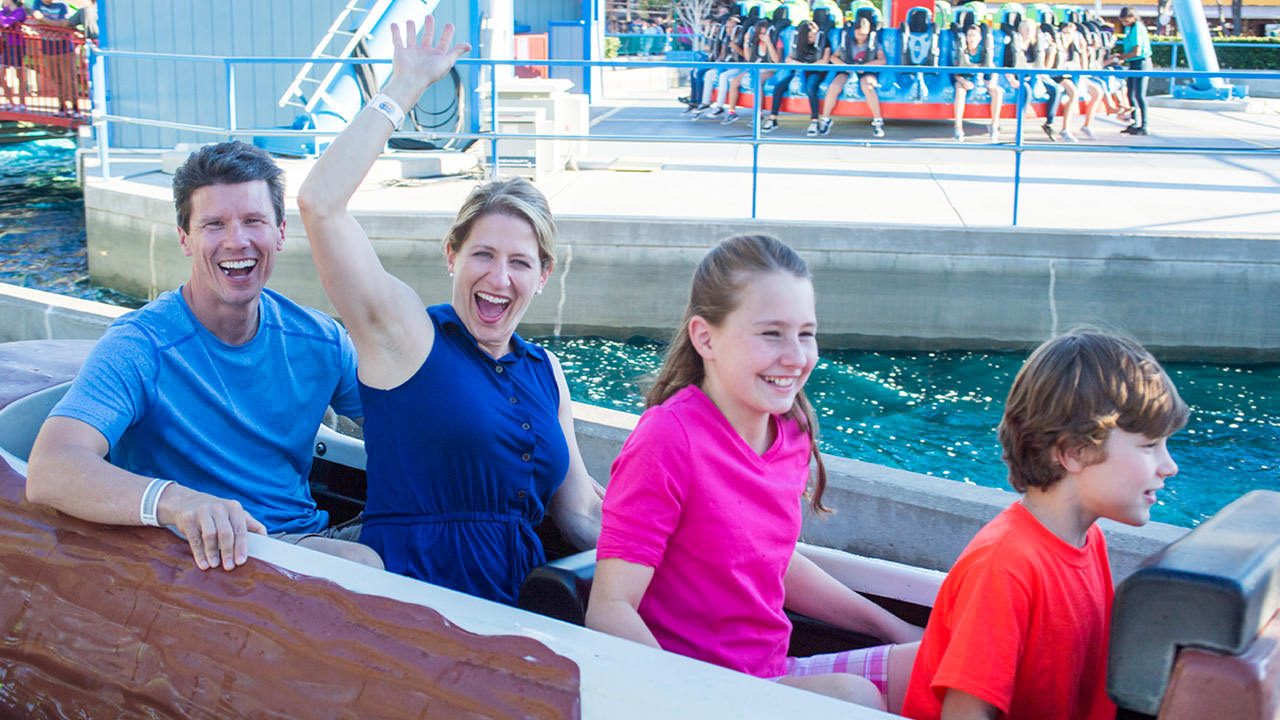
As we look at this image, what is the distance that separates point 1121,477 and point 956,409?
4047mm

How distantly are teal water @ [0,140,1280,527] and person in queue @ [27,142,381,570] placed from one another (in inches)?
90.1

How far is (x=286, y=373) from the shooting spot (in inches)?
82.9

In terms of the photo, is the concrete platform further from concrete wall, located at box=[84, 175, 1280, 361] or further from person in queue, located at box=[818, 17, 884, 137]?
person in queue, located at box=[818, 17, 884, 137]

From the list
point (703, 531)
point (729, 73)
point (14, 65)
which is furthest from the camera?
point (729, 73)

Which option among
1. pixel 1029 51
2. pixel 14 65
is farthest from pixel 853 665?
pixel 14 65

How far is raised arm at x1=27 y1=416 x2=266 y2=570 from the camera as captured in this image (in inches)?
61.9

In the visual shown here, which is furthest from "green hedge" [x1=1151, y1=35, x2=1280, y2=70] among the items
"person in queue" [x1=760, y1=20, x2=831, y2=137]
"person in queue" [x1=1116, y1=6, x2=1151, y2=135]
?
"person in queue" [x1=760, y1=20, x2=831, y2=137]

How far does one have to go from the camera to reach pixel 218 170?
6.63ft

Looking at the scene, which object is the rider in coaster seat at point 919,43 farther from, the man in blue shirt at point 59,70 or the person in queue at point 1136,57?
the man in blue shirt at point 59,70

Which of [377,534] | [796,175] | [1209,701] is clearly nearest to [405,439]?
[377,534]

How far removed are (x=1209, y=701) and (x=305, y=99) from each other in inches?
402

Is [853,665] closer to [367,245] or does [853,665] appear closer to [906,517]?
[367,245]

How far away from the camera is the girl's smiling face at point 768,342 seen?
1.60 m

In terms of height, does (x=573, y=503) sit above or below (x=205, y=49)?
below
